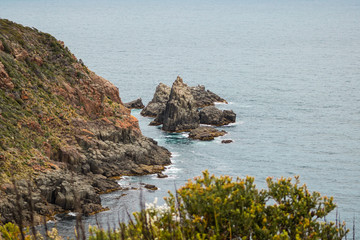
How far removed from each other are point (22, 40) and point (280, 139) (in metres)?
65.1

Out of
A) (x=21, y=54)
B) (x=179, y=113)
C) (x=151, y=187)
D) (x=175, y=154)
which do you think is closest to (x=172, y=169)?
(x=175, y=154)

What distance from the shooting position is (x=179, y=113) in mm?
146750

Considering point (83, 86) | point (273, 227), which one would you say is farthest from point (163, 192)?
point (273, 227)

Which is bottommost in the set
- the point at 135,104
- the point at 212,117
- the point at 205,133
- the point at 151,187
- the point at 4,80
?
the point at 151,187

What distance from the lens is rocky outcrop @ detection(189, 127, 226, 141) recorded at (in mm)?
140000

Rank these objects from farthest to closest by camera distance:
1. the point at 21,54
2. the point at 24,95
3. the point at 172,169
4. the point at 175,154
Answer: the point at 175,154
the point at 172,169
the point at 21,54
the point at 24,95

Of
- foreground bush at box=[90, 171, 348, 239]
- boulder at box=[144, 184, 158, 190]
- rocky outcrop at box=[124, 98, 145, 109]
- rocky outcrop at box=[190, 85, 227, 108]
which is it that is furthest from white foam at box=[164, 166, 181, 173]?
foreground bush at box=[90, 171, 348, 239]

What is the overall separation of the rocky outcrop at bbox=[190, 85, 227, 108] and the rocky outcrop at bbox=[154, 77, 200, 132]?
26669 millimetres

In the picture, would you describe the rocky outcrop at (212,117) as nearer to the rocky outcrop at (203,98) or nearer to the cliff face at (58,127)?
the rocky outcrop at (203,98)

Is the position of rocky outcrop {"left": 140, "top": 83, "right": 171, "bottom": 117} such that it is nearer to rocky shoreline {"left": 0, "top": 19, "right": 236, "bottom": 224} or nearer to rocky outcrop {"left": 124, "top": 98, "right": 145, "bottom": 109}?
rocky outcrop {"left": 124, "top": 98, "right": 145, "bottom": 109}

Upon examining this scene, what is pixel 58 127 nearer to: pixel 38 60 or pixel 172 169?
pixel 38 60

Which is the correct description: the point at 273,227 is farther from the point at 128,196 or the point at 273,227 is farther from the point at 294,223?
the point at 128,196

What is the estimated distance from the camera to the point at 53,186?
9025 centimetres

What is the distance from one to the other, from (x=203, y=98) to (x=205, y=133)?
130ft
